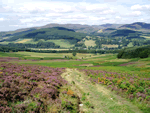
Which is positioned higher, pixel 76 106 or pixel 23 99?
pixel 23 99

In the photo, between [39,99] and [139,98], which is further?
[139,98]

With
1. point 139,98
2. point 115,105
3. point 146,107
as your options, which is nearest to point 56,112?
point 115,105

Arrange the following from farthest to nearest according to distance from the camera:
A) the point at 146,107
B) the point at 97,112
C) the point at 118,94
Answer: the point at 118,94, the point at 146,107, the point at 97,112

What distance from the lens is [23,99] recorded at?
1248cm

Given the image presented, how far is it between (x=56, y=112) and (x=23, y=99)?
3.88m

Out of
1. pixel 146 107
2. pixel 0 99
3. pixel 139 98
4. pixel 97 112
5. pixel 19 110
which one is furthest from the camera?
pixel 139 98

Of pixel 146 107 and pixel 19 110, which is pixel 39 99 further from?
pixel 146 107

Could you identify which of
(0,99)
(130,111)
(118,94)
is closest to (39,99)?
(0,99)

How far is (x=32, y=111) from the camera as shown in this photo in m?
10.5

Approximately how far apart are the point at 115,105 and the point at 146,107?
326 cm

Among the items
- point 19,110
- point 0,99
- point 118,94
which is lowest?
point 118,94

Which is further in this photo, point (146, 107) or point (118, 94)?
point (118, 94)

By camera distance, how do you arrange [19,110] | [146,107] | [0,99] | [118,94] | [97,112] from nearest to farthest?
1. [19,110]
2. [0,99]
3. [97,112]
4. [146,107]
5. [118,94]

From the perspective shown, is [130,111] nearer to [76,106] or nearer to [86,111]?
[86,111]
